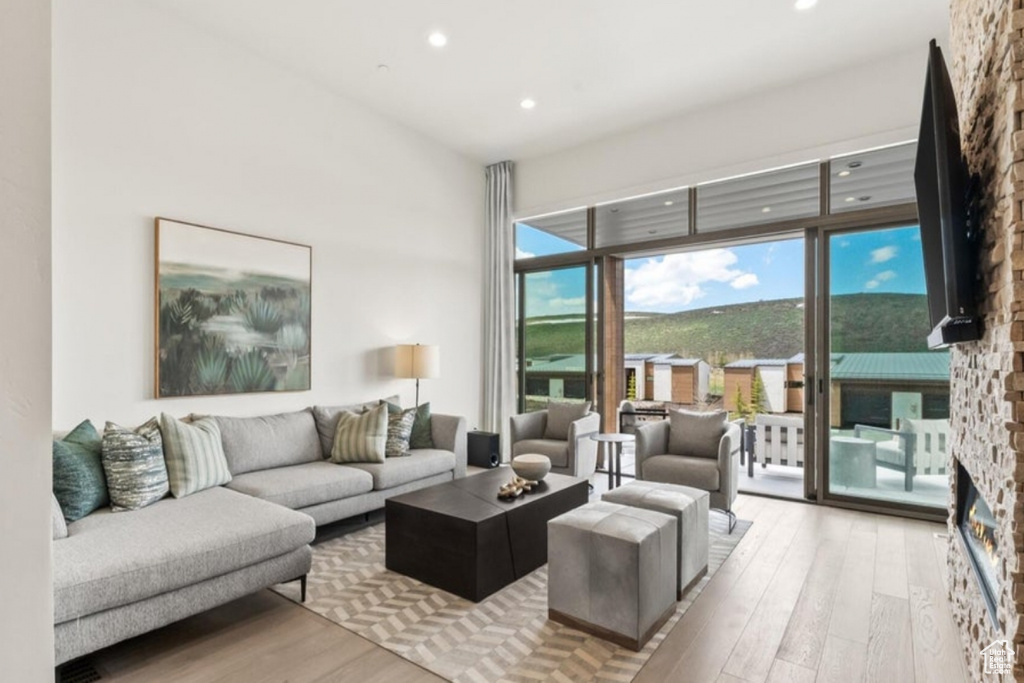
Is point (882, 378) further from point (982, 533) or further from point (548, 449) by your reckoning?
point (548, 449)

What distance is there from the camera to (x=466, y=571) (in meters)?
2.70

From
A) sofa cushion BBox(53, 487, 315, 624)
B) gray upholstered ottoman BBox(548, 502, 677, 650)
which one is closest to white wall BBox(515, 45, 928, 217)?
gray upholstered ottoman BBox(548, 502, 677, 650)

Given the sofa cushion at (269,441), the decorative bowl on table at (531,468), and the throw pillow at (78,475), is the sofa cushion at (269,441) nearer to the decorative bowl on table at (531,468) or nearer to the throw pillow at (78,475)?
the throw pillow at (78,475)

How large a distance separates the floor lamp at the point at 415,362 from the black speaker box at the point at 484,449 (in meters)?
0.81

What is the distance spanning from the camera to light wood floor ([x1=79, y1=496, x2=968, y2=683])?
2090mm

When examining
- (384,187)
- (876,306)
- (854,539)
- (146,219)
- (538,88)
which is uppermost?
(538,88)

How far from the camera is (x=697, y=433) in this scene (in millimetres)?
4184

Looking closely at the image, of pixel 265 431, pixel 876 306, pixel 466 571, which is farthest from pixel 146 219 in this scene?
pixel 876 306

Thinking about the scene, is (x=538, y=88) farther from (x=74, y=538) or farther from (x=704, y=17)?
(x=74, y=538)

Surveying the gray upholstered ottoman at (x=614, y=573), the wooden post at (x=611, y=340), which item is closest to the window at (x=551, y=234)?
the wooden post at (x=611, y=340)

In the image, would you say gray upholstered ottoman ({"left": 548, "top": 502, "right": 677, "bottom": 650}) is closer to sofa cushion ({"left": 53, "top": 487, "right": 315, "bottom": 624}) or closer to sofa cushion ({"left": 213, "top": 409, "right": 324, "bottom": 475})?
sofa cushion ({"left": 53, "top": 487, "right": 315, "bottom": 624})

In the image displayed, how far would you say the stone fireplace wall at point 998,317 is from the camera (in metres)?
1.37

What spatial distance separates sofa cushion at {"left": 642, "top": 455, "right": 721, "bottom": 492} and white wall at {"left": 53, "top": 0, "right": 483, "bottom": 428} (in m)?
2.52

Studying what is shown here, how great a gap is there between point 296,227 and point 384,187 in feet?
3.56
